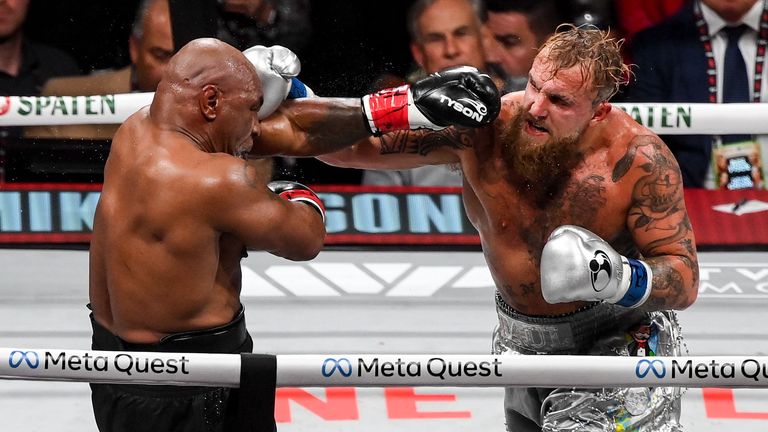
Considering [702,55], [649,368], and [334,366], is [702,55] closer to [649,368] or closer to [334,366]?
[649,368]

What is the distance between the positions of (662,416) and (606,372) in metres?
0.47

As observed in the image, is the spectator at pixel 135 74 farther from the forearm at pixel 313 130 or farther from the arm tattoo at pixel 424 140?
the arm tattoo at pixel 424 140

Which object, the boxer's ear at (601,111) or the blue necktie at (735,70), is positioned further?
the blue necktie at (735,70)

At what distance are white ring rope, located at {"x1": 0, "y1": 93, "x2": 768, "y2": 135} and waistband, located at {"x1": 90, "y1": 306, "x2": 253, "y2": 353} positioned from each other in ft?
4.35

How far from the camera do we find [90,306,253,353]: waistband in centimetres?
251

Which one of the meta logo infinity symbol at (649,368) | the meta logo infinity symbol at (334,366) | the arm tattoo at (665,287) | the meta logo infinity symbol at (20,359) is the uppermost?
the arm tattoo at (665,287)

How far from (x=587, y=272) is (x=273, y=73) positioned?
39.0 inches

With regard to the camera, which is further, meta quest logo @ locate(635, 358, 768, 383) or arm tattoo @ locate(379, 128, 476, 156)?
arm tattoo @ locate(379, 128, 476, 156)

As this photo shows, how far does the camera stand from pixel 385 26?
497 cm

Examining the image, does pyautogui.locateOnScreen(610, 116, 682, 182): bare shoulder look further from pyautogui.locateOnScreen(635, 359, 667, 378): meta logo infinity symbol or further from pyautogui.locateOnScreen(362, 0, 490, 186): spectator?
pyautogui.locateOnScreen(362, 0, 490, 186): spectator

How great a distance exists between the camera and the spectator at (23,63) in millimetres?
4965

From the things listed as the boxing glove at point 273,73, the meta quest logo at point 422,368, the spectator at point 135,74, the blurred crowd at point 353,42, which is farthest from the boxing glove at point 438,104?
the spectator at point 135,74

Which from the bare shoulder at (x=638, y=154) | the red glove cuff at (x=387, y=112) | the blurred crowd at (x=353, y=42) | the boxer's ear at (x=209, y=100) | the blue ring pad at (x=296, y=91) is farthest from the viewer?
the blurred crowd at (x=353, y=42)

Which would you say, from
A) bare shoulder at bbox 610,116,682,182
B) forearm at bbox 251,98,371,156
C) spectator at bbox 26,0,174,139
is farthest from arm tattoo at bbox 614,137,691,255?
spectator at bbox 26,0,174,139
